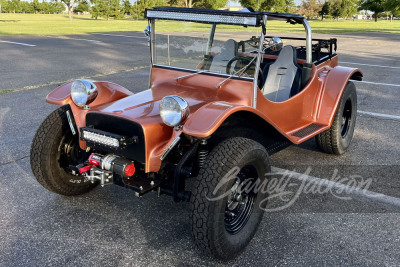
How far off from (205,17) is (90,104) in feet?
4.14

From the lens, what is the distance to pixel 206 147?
3119 mm

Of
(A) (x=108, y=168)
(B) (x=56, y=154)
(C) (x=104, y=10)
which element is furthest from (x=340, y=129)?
(C) (x=104, y=10)

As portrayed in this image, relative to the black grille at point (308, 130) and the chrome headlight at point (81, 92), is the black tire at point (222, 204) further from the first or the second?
the chrome headlight at point (81, 92)

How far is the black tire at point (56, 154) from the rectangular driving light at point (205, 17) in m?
1.21

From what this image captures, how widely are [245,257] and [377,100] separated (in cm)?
588

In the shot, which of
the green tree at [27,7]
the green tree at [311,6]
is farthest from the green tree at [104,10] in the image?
the green tree at [27,7]

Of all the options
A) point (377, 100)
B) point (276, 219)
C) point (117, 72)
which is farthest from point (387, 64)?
point (276, 219)

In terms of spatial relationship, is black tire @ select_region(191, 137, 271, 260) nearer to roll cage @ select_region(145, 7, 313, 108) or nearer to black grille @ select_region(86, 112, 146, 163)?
black grille @ select_region(86, 112, 146, 163)

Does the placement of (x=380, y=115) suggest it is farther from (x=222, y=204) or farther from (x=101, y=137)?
(x=101, y=137)

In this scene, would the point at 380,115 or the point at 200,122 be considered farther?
the point at 380,115

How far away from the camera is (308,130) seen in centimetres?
404

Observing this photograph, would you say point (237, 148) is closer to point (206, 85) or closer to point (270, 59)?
point (206, 85)

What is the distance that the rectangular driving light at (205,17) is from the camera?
3105 millimetres

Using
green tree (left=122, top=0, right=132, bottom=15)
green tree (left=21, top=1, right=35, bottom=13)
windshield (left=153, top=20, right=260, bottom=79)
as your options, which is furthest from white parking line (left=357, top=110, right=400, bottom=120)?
green tree (left=21, top=1, right=35, bottom=13)
